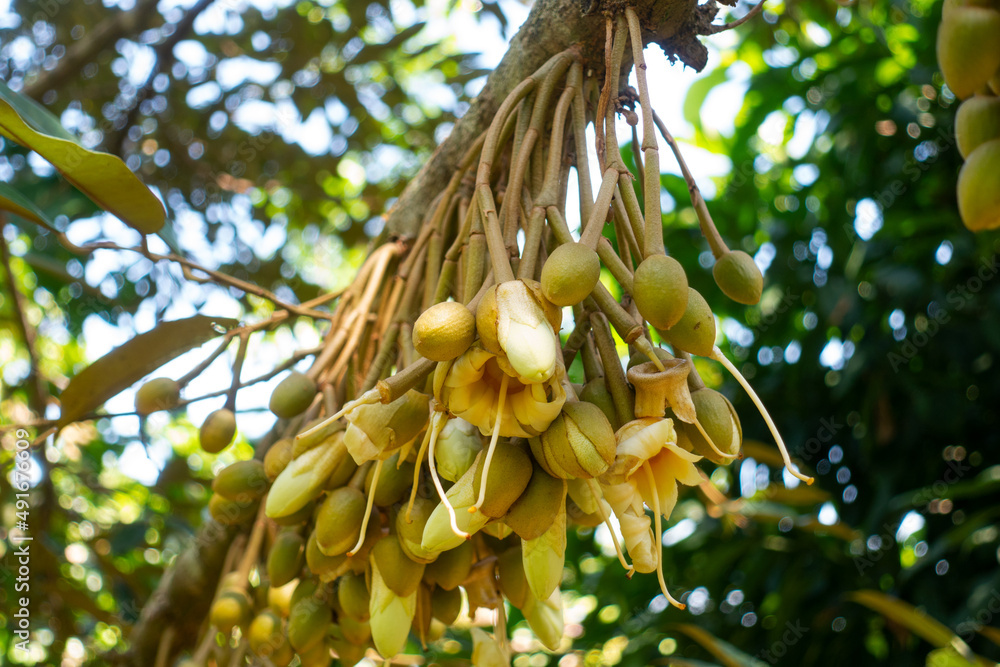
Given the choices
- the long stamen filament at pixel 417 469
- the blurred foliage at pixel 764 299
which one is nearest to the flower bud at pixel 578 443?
the long stamen filament at pixel 417 469

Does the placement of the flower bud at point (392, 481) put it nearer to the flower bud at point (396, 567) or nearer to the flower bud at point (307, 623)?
the flower bud at point (396, 567)

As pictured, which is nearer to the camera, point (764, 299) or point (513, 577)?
point (513, 577)

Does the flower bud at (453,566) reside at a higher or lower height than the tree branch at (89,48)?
lower

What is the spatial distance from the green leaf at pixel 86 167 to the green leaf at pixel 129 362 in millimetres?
158

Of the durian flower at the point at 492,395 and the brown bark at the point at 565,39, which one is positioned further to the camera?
the brown bark at the point at 565,39

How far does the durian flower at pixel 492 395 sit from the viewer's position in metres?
0.58

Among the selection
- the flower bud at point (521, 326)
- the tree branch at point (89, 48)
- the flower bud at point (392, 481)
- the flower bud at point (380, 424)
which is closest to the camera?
the flower bud at point (521, 326)

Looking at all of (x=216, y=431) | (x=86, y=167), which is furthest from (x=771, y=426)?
(x=86, y=167)

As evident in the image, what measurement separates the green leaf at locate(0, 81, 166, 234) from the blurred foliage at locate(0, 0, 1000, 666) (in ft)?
2.57

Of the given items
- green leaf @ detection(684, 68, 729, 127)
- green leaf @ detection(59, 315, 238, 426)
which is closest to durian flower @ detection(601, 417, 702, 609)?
green leaf @ detection(59, 315, 238, 426)

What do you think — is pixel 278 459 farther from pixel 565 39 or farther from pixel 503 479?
pixel 565 39

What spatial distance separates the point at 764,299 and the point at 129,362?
2.14 metres

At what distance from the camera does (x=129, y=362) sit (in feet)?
3.59

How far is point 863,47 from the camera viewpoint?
8.57 feet
